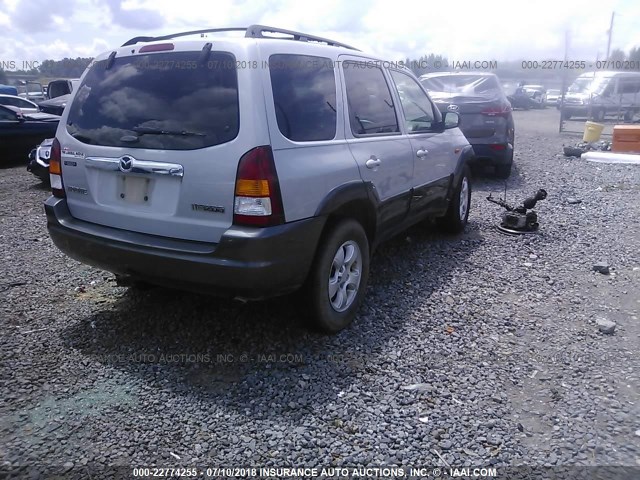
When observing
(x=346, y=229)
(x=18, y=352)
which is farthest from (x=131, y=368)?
(x=346, y=229)

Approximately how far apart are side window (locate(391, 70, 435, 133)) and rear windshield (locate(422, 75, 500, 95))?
14.9 ft

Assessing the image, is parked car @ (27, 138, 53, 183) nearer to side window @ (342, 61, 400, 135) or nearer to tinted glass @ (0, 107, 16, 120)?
tinted glass @ (0, 107, 16, 120)

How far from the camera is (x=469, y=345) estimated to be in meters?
3.50

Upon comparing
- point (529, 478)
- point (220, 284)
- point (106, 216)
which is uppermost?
point (106, 216)

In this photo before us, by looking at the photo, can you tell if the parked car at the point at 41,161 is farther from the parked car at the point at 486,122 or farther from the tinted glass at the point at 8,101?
the tinted glass at the point at 8,101

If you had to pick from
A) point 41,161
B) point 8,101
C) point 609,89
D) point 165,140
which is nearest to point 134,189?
point 165,140

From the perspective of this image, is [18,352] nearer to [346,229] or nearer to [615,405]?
[346,229]

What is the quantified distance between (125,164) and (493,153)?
22.7 feet

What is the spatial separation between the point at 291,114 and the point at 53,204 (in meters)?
1.79

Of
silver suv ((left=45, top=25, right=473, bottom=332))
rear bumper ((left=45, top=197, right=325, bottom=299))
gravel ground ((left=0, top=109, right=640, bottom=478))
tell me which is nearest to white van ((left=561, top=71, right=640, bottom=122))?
gravel ground ((left=0, top=109, right=640, bottom=478))

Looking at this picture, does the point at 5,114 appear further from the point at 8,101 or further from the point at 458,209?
the point at 458,209

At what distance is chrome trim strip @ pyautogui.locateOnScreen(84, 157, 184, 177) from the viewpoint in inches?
114

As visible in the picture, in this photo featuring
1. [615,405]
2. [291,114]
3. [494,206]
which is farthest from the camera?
[494,206]

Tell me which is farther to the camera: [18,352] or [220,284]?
[18,352]
